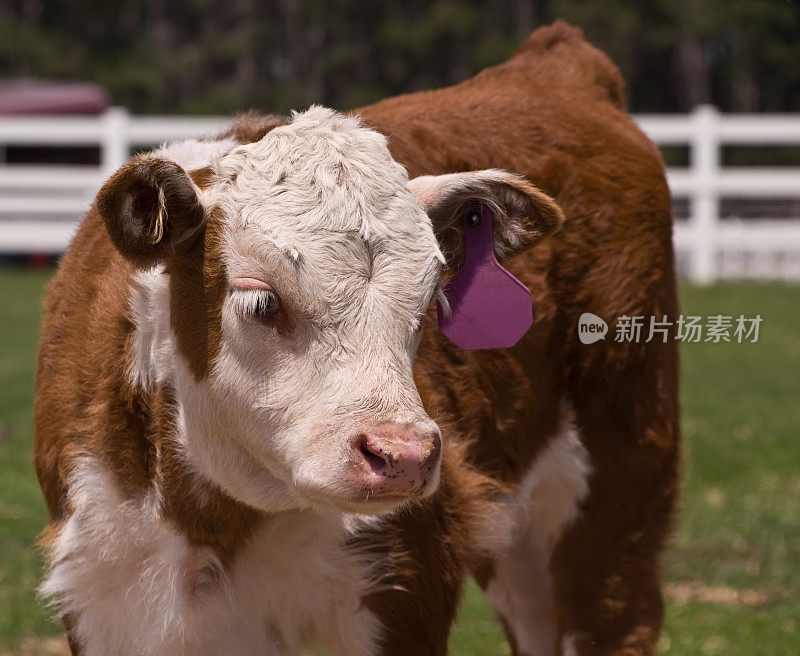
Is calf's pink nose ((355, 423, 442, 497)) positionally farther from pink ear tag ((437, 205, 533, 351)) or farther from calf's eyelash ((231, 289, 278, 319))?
pink ear tag ((437, 205, 533, 351))

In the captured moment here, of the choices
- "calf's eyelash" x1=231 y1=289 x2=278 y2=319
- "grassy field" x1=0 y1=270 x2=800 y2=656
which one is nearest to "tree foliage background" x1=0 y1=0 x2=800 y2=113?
"grassy field" x1=0 y1=270 x2=800 y2=656

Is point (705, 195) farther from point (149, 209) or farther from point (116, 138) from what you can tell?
point (149, 209)

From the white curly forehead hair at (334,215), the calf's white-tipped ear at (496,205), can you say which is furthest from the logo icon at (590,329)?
the white curly forehead hair at (334,215)

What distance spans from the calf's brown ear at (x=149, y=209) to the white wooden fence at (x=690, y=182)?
10783 mm

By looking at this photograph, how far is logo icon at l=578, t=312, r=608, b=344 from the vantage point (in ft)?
13.3

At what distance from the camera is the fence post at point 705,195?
47.4 ft

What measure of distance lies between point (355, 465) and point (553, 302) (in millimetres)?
1445

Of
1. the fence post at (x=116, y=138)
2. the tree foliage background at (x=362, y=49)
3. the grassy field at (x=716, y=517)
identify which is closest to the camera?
the grassy field at (x=716, y=517)

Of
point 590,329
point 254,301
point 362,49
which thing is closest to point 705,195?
point 590,329

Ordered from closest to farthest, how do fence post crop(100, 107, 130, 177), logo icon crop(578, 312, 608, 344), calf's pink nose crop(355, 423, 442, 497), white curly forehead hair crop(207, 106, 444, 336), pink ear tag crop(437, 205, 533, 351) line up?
calf's pink nose crop(355, 423, 442, 497)
white curly forehead hair crop(207, 106, 444, 336)
pink ear tag crop(437, 205, 533, 351)
logo icon crop(578, 312, 608, 344)
fence post crop(100, 107, 130, 177)

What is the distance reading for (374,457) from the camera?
104 inches

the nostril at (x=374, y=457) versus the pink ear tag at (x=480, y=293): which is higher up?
the pink ear tag at (x=480, y=293)

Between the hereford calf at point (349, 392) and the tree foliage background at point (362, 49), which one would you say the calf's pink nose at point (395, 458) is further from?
the tree foliage background at point (362, 49)

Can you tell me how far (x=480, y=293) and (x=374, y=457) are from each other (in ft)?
2.37
